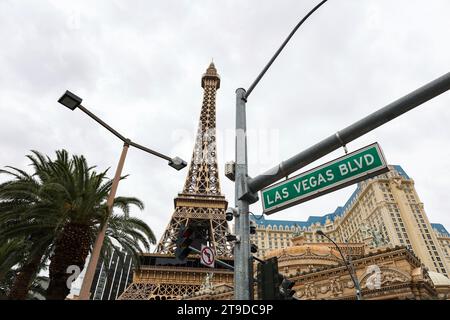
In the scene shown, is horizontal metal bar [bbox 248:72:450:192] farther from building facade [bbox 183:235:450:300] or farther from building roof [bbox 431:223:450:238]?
building roof [bbox 431:223:450:238]

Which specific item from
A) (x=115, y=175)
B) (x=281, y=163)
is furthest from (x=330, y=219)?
(x=281, y=163)

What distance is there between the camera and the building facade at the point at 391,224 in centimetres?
9088

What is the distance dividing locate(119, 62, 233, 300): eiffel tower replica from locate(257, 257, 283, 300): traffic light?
32.9 metres

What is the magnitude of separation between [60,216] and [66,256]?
2.03m

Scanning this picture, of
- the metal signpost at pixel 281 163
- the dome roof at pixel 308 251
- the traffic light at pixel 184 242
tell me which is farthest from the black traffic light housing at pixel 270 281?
the dome roof at pixel 308 251

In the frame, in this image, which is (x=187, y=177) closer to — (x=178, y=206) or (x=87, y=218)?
(x=178, y=206)

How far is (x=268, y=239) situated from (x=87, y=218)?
12534 centimetres

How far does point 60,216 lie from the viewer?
13.1 metres

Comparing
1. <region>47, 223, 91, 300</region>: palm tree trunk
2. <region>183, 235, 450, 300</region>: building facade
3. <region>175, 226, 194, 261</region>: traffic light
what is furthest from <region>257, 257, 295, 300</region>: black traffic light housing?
<region>183, 235, 450, 300</region>: building facade

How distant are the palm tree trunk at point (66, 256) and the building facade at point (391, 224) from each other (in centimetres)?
7233

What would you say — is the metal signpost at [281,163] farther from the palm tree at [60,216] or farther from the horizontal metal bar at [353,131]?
the palm tree at [60,216]

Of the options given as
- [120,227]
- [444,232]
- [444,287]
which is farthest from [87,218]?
[444,232]

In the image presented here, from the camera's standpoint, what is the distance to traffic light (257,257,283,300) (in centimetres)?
467

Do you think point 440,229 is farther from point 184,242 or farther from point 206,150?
point 184,242
